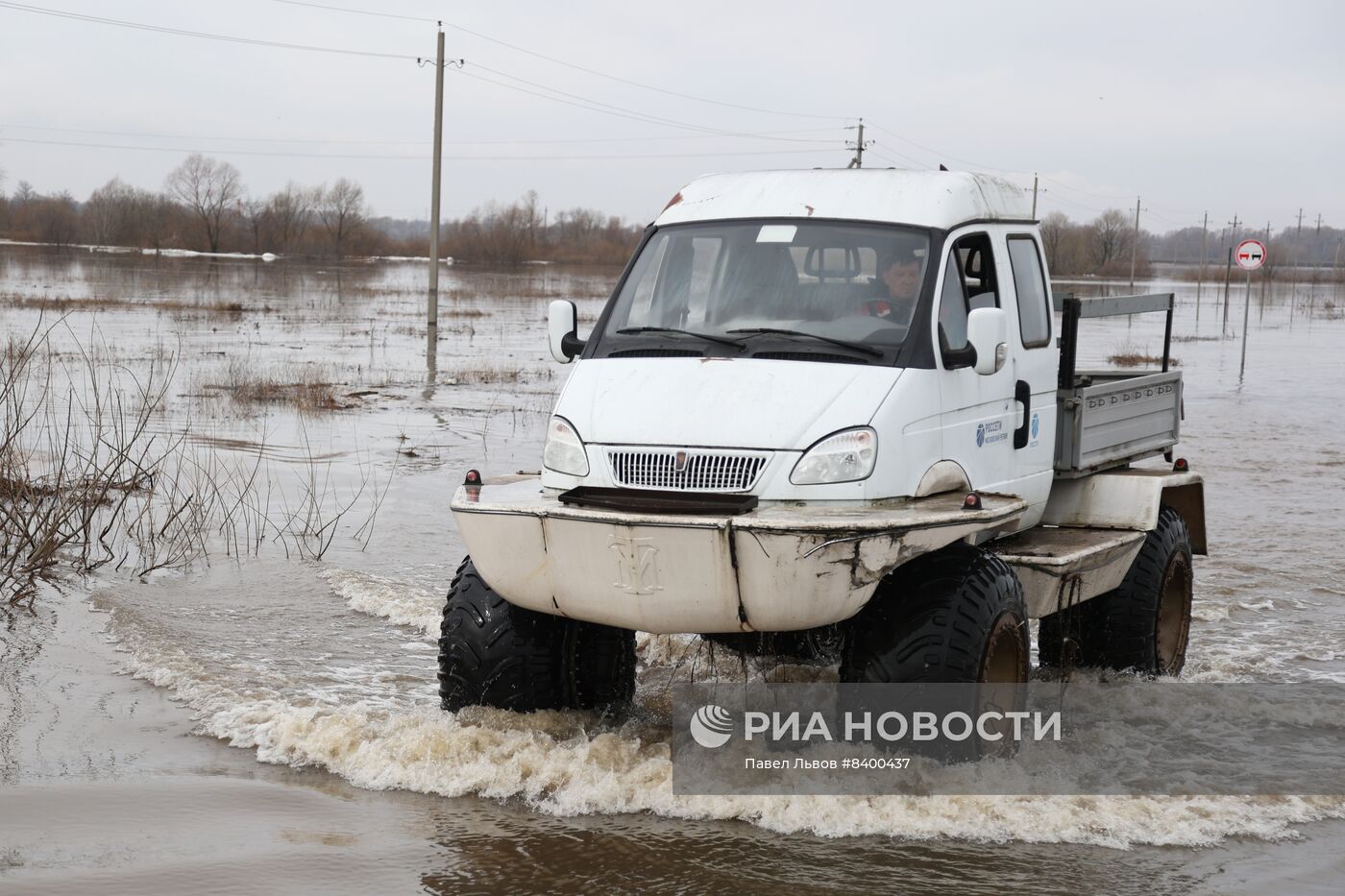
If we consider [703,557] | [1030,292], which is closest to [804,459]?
[703,557]

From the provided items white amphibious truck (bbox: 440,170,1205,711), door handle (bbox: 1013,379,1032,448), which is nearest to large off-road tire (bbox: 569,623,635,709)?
white amphibious truck (bbox: 440,170,1205,711)

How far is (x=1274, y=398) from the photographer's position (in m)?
24.8

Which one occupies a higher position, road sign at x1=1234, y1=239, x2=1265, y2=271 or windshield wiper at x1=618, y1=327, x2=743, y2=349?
road sign at x1=1234, y1=239, x2=1265, y2=271

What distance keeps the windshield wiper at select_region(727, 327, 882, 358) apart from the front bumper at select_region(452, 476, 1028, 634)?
70 cm

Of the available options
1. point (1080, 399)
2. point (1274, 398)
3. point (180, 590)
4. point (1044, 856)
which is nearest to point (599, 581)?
point (1044, 856)

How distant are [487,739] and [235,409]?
13.4 metres

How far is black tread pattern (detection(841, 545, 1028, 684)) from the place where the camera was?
19.1 ft

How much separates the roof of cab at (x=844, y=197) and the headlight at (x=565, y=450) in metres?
1.43

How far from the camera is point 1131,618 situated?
8156mm

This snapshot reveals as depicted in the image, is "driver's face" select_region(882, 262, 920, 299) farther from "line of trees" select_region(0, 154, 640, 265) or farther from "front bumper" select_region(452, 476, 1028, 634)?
"line of trees" select_region(0, 154, 640, 265)

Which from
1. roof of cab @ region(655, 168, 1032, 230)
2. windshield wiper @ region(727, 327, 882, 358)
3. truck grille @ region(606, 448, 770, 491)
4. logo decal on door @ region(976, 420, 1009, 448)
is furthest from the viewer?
roof of cab @ region(655, 168, 1032, 230)

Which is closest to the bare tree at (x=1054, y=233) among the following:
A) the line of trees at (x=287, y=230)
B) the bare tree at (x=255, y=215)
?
the line of trees at (x=287, y=230)

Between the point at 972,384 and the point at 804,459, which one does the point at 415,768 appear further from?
the point at 972,384

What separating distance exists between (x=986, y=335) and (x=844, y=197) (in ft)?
3.44
